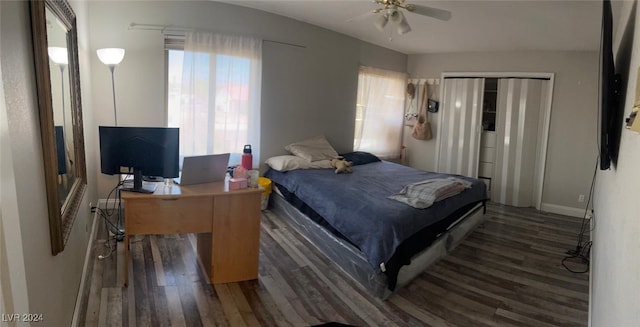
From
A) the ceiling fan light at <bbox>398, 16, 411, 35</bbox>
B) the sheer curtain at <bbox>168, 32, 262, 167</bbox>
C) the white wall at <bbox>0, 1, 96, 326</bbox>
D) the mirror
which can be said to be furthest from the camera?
the sheer curtain at <bbox>168, 32, 262, 167</bbox>

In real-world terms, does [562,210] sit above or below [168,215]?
below

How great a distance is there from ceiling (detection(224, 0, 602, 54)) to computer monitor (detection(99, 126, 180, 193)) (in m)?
1.88

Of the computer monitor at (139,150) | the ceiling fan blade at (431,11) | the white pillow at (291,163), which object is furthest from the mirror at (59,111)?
the ceiling fan blade at (431,11)

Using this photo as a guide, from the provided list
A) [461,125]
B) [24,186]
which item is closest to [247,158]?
[24,186]

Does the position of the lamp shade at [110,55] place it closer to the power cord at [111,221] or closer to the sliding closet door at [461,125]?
the power cord at [111,221]

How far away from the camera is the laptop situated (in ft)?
8.67

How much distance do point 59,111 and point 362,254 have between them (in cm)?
211

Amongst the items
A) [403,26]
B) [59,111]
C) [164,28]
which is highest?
[164,28]

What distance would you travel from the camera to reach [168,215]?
2.52 m

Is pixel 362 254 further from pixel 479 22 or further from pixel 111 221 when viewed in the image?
pixel 479 22

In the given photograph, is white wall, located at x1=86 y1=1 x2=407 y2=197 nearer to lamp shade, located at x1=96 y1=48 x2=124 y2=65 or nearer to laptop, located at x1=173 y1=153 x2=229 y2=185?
lamp shade, located at x1=96 y1=48 x2=124 y2=65

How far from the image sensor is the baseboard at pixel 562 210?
508 centimetres

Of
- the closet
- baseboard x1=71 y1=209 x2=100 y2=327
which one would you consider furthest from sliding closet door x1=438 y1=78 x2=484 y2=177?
baseboard x1=71 y1=209 x2=100 y2=327

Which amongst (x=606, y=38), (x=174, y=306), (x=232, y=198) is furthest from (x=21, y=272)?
(x=606, y=38)
